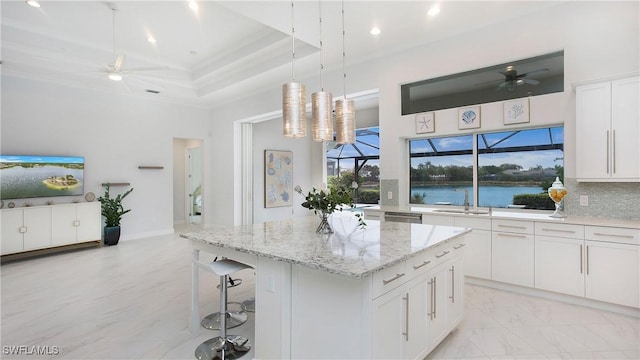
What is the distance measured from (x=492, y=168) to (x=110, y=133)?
695cm

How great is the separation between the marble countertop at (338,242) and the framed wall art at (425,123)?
200 centimetres

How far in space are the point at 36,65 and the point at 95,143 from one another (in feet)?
5.11

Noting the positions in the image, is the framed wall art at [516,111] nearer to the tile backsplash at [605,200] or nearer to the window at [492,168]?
the window at [492,168]

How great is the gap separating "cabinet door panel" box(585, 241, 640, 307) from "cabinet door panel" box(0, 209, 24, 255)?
7568 mm

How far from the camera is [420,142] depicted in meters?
4.84

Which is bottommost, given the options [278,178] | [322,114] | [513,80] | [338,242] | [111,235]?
[111,235]

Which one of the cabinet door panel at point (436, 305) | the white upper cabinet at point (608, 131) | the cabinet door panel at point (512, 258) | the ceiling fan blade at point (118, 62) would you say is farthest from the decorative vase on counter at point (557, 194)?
the ceiling fan blade at point (118, 62)

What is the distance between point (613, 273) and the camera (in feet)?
9.62

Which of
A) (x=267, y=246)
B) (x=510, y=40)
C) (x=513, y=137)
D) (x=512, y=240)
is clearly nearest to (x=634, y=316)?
(x=512, y=240)

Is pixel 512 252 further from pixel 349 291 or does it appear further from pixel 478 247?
pixel 349 291

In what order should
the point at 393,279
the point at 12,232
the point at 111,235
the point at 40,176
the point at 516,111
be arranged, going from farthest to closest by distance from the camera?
1. the point at 111,235
2. the point at 40,176
3. the point at 12,232
4. the point at 516,111
5. the point at 393,279

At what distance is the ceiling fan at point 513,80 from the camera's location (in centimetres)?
379

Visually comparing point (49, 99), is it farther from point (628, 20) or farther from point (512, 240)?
point (628, 20)

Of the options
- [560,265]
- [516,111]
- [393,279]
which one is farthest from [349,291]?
[516,111]
